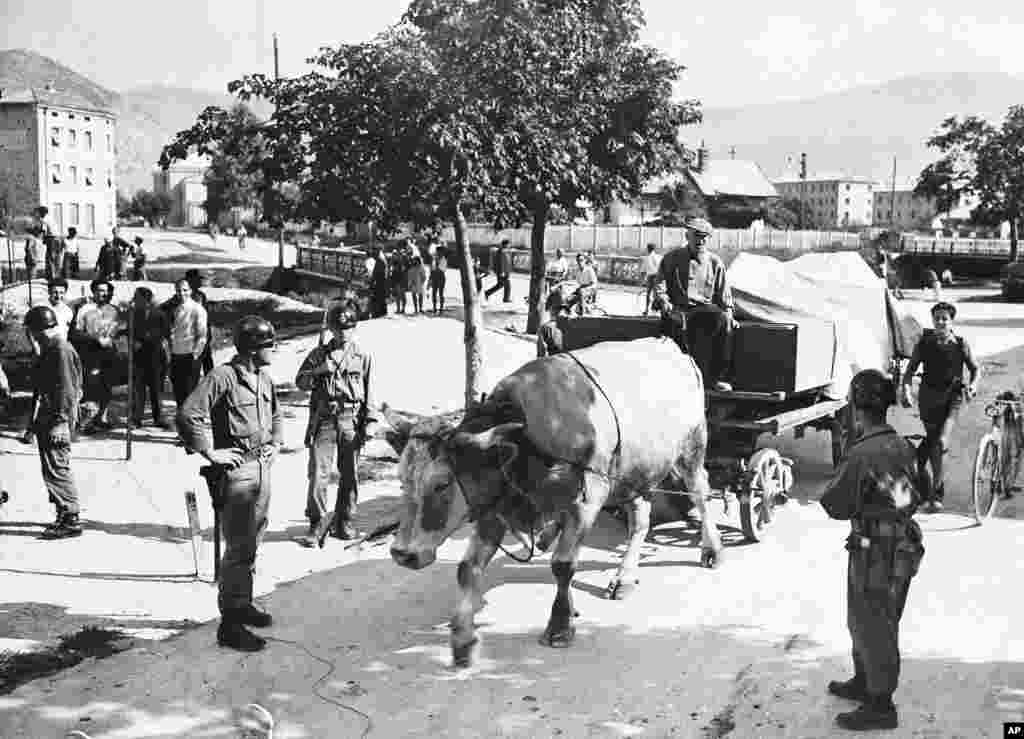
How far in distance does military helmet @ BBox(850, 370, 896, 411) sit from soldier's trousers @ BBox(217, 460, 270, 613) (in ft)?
12.5

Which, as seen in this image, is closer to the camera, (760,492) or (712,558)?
(712,558)

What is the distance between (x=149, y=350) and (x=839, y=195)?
560 ft

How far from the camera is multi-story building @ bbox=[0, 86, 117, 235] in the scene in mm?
40250

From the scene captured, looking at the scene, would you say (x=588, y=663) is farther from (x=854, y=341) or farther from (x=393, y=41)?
(x=393, y=41)

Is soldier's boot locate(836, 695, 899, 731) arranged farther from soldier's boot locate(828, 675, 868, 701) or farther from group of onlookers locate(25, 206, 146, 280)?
group of onlookers locate(25, 206, 146, 280)

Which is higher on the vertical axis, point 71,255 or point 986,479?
point 71,255

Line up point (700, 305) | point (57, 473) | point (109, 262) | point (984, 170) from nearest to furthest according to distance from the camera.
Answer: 1. point (57, 473)
2. point (700, 305)
3. point (109, 262)
4. point (984, 170)

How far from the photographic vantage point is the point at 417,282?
2477cm

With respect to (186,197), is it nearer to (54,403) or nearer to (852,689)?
(54,403)

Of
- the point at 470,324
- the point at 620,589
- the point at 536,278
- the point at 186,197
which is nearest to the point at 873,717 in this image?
the point at 620,589

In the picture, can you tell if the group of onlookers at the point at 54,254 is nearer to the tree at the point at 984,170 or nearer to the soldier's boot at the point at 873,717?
the soldier's boot at the point at 873,717

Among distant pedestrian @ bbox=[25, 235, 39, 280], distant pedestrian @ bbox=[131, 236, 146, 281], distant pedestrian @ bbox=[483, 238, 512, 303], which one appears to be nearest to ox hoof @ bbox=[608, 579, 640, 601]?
distant pedestrian @ bbox=[483, 238, 512, 303]

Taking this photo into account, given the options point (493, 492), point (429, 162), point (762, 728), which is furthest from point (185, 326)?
point (762, 728)

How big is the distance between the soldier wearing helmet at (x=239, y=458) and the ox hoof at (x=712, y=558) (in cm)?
379
